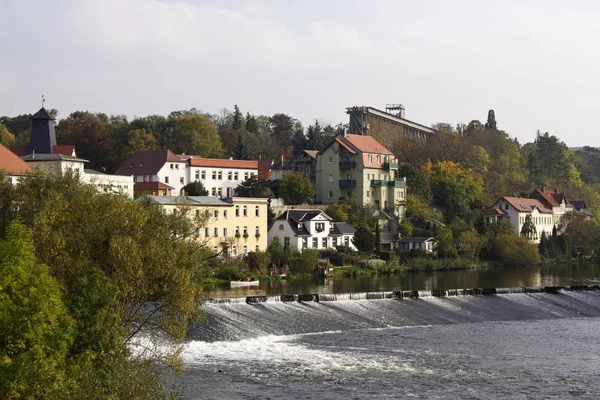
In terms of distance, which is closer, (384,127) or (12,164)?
(12,164)

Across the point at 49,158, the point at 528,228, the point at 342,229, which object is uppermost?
the point at 49,158

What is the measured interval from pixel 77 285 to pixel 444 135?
86602mm

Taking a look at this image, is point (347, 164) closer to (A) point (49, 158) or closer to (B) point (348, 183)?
(B) point (348, 183)

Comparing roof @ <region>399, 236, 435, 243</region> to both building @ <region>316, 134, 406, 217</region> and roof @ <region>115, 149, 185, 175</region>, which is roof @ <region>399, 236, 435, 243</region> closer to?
building @ <region>316, 134, 406, 217</region>

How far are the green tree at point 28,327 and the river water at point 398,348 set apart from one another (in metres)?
6.96

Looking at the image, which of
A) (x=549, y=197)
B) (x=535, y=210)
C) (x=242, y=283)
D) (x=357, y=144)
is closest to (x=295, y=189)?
(x=357, y=144)

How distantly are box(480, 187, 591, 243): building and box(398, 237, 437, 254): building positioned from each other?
45.7 feet

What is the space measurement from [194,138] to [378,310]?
54.7 meters

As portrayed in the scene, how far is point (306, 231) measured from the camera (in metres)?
70.9

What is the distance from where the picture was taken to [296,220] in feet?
233

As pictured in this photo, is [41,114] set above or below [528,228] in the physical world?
above

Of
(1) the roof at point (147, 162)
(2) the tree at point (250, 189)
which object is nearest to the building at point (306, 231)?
(2) the tree at point (250, 189)

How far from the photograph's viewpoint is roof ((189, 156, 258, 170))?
82.2 m

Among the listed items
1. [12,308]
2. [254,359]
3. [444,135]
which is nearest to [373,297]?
[254,359]
